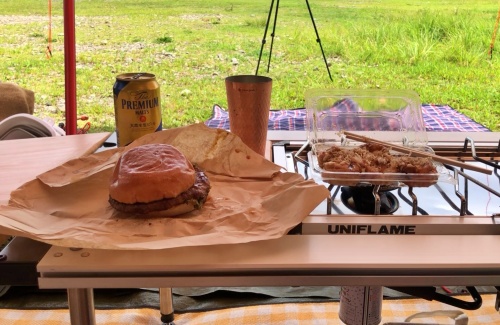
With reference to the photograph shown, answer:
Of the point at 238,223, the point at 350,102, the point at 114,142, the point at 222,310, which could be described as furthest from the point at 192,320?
the point at 238,223

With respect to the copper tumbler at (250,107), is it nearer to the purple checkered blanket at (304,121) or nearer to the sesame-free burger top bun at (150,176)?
the sesame-free burger top bun at (150,176)

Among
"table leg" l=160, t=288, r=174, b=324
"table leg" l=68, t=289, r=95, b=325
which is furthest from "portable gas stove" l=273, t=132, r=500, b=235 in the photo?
"table leg" l=160, t=288, r=174, b=324

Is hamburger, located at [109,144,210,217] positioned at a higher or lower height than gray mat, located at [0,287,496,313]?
higher

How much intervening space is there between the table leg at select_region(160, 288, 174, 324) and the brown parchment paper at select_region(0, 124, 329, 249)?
25.1 inches

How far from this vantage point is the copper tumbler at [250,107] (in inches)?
39.4

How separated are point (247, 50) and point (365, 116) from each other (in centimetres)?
362

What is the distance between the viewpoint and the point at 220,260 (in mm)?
678

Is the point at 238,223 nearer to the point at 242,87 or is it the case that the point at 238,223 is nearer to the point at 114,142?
the point at 242,87

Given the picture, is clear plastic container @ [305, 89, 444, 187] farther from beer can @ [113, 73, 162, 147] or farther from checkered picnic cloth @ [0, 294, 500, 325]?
checkered picnic cloth @ [0, 294, 500, 325]

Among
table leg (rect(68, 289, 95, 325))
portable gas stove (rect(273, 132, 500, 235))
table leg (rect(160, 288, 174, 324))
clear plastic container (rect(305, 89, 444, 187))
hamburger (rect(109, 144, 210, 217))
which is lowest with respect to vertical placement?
table leg (rect(160, 288, 174, 324))

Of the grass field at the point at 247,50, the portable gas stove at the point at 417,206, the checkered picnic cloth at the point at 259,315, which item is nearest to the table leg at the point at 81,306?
the portable gas stove at the point at 417,206

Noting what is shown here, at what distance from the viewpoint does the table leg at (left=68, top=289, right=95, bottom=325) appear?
29.1 inches

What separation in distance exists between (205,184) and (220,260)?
176mm

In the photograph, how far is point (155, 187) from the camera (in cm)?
77
